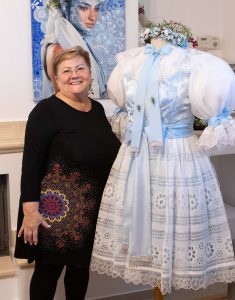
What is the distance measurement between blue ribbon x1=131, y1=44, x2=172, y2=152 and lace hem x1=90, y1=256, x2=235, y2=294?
0.43 meters

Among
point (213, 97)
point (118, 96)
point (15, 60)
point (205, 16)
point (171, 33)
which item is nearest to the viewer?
point (213, 97)

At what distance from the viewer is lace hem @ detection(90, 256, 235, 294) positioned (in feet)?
4.92

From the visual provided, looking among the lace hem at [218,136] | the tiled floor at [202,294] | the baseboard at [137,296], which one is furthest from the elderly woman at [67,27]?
the tiled floor at [202,294]

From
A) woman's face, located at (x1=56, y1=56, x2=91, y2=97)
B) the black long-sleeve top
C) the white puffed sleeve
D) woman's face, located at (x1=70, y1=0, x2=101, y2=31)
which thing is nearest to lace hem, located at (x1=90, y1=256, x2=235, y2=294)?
the black long-sleeve top

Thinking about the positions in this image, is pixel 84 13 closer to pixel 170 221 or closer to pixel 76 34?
pixel 76 34

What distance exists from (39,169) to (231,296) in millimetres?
1172

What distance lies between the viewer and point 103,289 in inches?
89.3

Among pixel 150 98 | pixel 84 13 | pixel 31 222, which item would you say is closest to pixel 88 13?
pixel 84 13

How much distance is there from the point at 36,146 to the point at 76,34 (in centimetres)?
73

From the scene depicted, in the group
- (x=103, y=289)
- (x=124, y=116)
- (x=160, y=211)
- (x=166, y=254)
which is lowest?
(x=103, y=289)

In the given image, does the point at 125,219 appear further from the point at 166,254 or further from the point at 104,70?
the point at 104,70

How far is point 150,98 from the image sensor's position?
151cm

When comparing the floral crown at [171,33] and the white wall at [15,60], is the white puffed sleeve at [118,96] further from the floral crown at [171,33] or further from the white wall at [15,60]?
the white wall at [15,60]

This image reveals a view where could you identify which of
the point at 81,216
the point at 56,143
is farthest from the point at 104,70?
the point at 81,216
